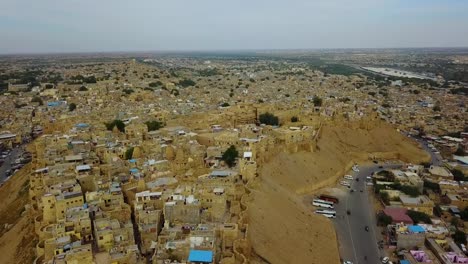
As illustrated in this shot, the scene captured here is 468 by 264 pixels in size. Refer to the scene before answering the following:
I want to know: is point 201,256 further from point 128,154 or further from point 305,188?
point 305,188

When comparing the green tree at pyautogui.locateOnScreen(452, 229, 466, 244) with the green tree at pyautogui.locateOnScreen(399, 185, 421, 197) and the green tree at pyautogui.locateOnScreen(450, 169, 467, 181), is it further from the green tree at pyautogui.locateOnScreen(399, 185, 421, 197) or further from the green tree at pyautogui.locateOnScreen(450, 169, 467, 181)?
the green tree at pyautogui.locateOnScreen(450, 169, 467, 181)

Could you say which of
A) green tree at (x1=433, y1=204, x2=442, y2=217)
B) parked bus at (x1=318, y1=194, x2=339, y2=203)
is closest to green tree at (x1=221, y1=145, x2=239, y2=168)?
parked bus at (x1=318, y1=194, x2=339, y2=203)

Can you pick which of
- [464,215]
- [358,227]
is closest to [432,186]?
[464,215]

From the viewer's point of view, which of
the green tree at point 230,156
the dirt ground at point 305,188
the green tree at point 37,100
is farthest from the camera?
the green tree at point 37,100

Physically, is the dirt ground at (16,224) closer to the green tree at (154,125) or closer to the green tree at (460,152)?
the green tree at (154,125)

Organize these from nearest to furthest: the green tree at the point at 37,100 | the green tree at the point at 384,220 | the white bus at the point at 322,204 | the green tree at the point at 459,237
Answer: the green tree at the point at 459,237 → the green tree at the point at 384,220 → the white bus at the point at 322,204 → the green tree at the point at 37,100

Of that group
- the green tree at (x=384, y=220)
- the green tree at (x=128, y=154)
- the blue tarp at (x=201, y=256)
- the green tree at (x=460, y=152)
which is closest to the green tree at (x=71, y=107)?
the green tree at (x=128, y=154)

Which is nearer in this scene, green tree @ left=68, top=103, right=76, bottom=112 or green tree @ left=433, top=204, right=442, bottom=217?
green tree @ left=433, top=204, right=442, bottom=217
